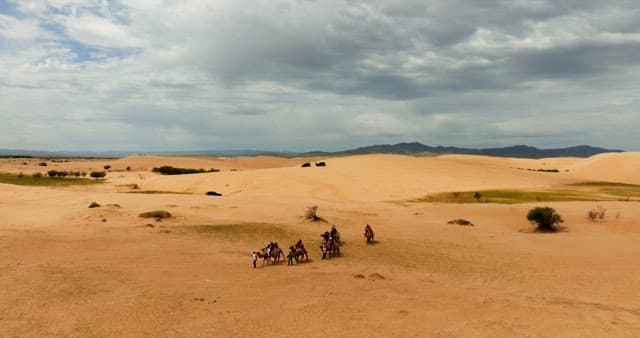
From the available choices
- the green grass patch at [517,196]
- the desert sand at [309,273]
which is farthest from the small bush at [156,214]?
the green grass patch at [517,196]

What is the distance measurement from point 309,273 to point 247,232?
864cm

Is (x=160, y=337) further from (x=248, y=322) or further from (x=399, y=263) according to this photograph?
(x=399, y=263)

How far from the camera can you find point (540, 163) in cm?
13025

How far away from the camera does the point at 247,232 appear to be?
25594 mm

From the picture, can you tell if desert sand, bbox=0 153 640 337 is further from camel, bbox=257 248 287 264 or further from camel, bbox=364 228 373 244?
camel, bbox=364 228 373 244

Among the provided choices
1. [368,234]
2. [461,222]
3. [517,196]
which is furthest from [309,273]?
[517,196]

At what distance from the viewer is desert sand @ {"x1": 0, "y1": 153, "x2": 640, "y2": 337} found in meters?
12.2

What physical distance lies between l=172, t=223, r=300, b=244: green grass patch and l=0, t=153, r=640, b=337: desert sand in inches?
4.3

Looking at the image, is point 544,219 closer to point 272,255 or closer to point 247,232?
point 247,232

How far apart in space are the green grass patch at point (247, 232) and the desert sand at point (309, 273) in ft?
0.36

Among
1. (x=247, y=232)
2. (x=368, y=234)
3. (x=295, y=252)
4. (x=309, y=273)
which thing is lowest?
(x=309, y=273)

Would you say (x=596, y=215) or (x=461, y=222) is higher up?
(x=596, y=215)

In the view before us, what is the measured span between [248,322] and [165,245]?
1058 centimetres

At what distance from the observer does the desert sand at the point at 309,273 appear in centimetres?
1223
